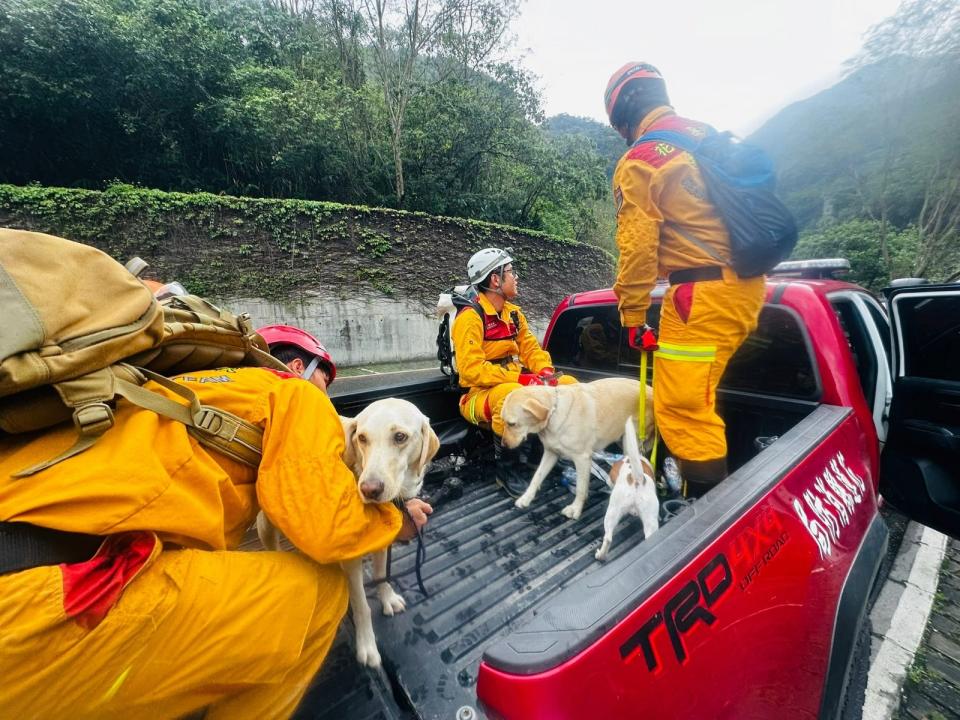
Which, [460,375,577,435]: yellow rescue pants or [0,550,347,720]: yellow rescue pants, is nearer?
[0,550,347,720]: yellow rescue pants

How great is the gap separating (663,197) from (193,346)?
2.35 meters

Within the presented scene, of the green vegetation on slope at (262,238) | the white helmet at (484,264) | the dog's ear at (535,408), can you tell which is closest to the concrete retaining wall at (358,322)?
the green vegetation on slope at (262,238)

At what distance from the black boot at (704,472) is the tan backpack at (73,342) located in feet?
7.23

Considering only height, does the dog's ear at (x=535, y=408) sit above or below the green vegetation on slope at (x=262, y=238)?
below

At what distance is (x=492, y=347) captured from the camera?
346 centimetres

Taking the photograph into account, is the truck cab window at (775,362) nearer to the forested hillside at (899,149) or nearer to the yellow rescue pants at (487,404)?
the yellow rescue pants at (487,404)

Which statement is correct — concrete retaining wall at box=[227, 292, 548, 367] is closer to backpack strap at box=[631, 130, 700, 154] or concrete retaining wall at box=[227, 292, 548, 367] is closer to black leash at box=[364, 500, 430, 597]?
black leash at box=[364, 500, 430, 597]

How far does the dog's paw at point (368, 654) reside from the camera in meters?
1.54

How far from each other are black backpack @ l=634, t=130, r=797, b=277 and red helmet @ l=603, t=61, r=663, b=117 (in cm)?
47

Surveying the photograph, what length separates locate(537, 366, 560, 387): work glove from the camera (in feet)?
10.8

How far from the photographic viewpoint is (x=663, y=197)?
226 cm

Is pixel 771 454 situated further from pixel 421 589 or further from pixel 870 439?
pixel 421 589

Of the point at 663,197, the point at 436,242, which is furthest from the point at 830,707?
the point at 436,242

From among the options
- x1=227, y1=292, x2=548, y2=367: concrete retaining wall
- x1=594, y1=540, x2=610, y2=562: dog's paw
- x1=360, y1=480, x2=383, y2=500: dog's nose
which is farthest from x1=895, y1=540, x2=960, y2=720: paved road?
x1=227, y1=292, x2=548, y2=367: concrete retaining wall
